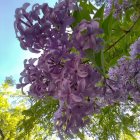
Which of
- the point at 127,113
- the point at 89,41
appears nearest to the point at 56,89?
the point at 89,41

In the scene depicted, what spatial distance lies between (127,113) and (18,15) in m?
4.17

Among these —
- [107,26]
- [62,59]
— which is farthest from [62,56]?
[107,26]

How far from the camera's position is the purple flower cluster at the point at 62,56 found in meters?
0.83

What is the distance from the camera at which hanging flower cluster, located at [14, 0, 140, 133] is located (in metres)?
0.83

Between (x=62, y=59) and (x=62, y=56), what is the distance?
17 mm

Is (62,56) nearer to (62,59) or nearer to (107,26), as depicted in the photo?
(62,59)

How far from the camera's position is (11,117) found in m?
13.3

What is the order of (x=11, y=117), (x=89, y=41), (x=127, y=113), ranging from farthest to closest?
(x=11, y=117)
(x=127, y=113)
(x=89, y=41)

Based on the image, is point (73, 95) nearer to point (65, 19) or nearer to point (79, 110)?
point (79, 110)

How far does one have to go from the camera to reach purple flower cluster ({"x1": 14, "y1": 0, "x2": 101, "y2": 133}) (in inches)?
32.6

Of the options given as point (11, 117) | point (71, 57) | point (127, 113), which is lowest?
point (11, 117)

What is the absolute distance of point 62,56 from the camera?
2.87ft

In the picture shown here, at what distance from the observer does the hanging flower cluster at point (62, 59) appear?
2.71 feet

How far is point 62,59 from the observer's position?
2.92ft
